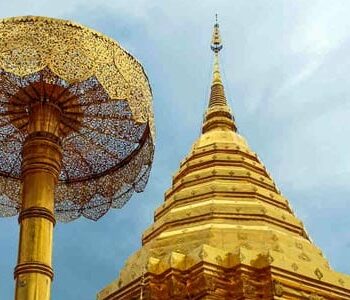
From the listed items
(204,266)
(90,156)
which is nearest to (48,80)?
(90,156)

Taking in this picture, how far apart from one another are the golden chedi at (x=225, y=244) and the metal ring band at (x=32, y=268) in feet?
29.7

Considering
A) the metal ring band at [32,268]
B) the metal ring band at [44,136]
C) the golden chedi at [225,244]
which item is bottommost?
the metal ring band at [32,268]

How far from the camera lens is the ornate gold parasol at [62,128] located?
41.4ft

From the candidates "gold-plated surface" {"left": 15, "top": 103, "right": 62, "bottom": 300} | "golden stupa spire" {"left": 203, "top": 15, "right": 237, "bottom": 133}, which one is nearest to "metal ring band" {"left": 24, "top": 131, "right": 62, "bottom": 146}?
"gold-plated surface" {"left": 15, "top": 103, "right": 62, "bottom": 300}

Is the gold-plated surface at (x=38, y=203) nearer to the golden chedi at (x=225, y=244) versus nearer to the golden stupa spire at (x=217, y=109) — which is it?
the golden chedi at (x=225, y=244)

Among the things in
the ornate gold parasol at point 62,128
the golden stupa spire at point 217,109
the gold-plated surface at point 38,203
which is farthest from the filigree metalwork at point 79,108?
the golden stupa spire at point 217,109

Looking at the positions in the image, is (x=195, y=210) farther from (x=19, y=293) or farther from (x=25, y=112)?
(x=19, y=293)

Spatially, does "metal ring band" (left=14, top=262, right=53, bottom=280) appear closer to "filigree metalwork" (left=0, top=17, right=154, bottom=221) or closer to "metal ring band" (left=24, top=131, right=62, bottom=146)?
"metal ring band" (left=24, top=131, right=62, bottom=146)

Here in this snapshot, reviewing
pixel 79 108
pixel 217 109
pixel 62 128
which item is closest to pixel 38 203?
pixel 62 128

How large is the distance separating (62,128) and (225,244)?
9.79 metres

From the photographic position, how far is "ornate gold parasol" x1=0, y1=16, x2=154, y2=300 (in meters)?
12.6

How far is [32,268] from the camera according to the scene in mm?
11977

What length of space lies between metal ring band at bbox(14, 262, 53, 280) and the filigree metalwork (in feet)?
8.82

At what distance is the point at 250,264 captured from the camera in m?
21.8
